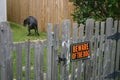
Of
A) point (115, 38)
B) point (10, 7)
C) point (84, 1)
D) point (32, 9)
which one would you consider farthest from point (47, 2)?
point (115, 38)

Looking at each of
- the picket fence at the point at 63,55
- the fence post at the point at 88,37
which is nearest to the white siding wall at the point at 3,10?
the picket fence at the point at 63,55

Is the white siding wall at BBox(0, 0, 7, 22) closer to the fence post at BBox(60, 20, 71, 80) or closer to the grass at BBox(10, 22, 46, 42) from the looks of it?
the grass at BBox(10, 22, 46, 42)

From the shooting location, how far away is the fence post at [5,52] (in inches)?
181

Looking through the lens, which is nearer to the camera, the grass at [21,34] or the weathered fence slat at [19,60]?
the weathered fence slat at [19,60]

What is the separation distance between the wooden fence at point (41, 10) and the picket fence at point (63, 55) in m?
6.29

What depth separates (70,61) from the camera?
5.55 metres

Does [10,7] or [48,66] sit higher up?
[10,7]

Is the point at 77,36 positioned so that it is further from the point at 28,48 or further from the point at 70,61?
the point at 28,48

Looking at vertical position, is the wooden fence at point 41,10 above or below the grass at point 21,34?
above

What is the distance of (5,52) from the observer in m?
4.67

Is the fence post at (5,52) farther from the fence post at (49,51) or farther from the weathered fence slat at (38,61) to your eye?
the fence post at (49,51)

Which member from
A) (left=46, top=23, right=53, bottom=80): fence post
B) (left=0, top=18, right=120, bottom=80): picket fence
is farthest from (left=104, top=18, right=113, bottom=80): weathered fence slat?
(left=46, top=23, right=53, bottom=80): fence post

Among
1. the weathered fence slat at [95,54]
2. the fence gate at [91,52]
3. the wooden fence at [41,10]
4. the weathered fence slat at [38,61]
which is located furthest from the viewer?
the wooden fence at [41,10]

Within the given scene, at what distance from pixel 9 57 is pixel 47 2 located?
9221 millimetres
